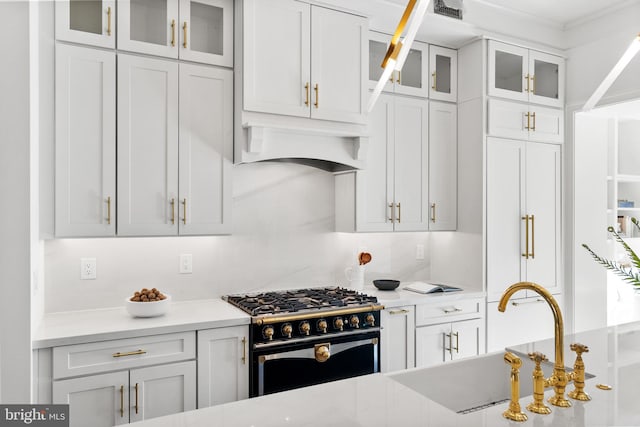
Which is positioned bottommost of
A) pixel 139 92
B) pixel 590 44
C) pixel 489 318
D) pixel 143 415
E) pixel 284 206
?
pixel 143 415

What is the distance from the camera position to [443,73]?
348 centimetres

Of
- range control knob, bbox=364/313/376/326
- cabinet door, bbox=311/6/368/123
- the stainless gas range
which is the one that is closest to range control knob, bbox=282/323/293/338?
the stainless gas range

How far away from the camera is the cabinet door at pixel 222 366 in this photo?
7.60 ft

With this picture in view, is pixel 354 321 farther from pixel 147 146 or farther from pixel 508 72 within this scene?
pixel 508 72

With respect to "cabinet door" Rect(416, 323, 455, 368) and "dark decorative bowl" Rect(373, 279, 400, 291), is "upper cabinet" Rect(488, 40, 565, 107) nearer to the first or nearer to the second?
"dark decorative bowl" Rect(373, 279, 400, 291)

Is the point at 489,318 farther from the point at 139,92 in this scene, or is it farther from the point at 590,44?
the point at 139,92

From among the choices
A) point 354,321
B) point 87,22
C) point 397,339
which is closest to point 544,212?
point 397,339

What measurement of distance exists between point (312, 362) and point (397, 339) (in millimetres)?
629

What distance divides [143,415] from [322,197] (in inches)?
68.8

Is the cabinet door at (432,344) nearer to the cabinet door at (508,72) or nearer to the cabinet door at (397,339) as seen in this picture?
the cabinet door at (397,339)

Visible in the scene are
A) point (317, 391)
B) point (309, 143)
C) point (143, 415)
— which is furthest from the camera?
point (309, 143)

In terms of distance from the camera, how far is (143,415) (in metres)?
2.20

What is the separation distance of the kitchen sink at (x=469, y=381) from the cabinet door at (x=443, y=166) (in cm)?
177

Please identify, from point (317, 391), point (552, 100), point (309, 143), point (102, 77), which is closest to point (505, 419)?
point (317, 391)
